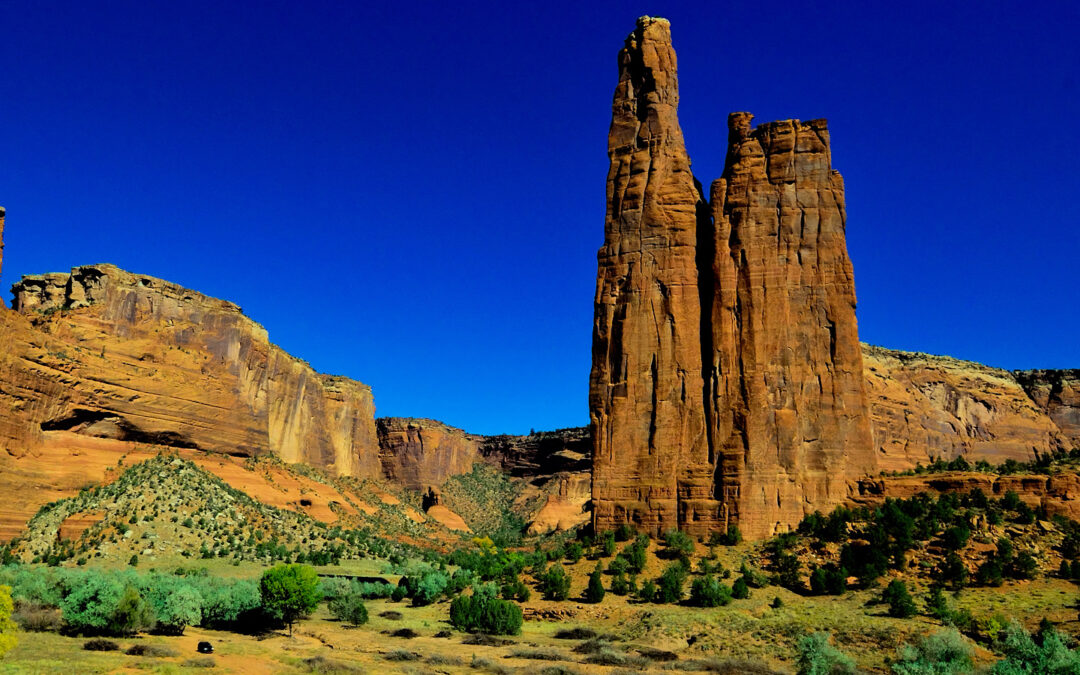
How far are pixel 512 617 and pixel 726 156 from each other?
83.9 ft

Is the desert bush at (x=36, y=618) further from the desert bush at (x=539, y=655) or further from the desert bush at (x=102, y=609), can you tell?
the desert bush at (x=539, y=655)

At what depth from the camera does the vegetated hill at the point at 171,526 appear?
156 feet

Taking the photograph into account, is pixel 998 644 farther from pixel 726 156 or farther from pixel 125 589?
pixel 125 589

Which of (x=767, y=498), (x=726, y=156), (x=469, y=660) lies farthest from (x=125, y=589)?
(x=726, y=156)

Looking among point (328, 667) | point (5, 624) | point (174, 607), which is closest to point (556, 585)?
point (328, 667)

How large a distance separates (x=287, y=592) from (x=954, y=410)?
58.0m

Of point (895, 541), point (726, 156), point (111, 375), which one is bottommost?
point (895, 541)

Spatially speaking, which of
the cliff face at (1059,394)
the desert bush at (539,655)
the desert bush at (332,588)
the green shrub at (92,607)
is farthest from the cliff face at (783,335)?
the cliff face at (1059,394)

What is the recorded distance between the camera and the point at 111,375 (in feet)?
188

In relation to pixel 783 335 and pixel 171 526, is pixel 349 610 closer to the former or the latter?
pixel 171 526

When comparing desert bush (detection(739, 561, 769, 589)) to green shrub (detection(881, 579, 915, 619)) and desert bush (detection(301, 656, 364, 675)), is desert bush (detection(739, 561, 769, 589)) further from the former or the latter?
desert bush (detection(301, 656, 364, 675))

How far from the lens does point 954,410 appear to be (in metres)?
71.1

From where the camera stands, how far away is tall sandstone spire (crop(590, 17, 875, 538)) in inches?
1539

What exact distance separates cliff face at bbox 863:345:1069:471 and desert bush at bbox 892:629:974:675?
1531 inches
